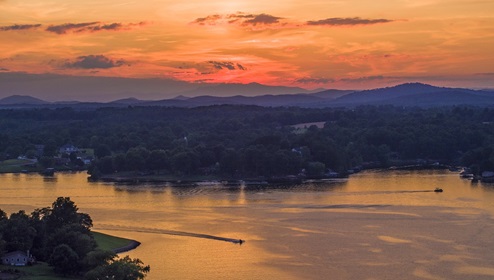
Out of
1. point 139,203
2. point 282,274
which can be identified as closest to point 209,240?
point 282,274

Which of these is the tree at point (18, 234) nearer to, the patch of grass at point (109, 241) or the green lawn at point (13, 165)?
the patch of grass at point (109, 241)

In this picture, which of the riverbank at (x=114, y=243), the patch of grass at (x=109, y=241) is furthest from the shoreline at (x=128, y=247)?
the patch of grass at (x=109, y=241)

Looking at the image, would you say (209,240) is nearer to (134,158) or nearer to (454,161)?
(134,158)

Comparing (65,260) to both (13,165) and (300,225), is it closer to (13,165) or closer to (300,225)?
(300,225)

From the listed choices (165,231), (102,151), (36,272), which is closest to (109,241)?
(165,231)

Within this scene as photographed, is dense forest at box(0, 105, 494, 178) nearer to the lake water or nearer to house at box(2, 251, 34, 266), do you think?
the lake water
